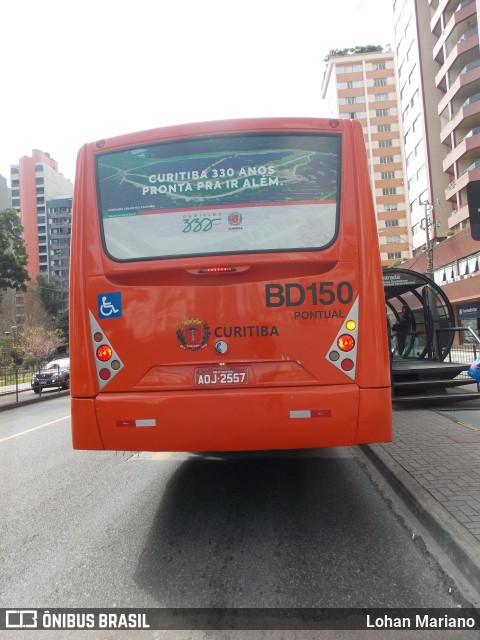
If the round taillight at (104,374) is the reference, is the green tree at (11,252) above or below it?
above

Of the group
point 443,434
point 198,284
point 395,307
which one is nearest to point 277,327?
point 198,284

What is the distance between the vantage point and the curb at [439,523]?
2881 millimetres

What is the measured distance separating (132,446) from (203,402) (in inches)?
27.0

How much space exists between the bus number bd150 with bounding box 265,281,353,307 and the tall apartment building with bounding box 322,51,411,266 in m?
70.2

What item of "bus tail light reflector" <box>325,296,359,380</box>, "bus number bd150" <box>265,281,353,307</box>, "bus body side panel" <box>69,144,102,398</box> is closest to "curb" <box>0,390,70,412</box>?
"bus body side panel" <box>69,144,102,398</box>

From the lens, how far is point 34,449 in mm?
7582

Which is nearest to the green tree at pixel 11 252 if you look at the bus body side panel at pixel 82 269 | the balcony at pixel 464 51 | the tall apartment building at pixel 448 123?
the bus body side panel at pixel 82 269

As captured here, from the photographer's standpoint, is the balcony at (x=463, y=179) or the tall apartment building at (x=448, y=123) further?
the balcony at (x=463, y=179)

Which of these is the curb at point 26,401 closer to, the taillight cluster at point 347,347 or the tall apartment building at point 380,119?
the taillight cluster at point 347,347

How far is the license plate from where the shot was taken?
3574 millimetres

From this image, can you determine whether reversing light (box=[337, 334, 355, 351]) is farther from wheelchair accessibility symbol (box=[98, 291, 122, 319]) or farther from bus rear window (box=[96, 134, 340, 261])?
wheelchair accessibility symbol (box=[98, 291, 122, 319])

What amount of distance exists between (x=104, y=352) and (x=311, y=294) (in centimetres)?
171

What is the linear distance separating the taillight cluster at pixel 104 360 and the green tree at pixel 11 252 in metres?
19.6

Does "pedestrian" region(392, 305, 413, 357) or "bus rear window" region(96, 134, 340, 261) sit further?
"pedestrian" region(392, 305, 413, 357)
